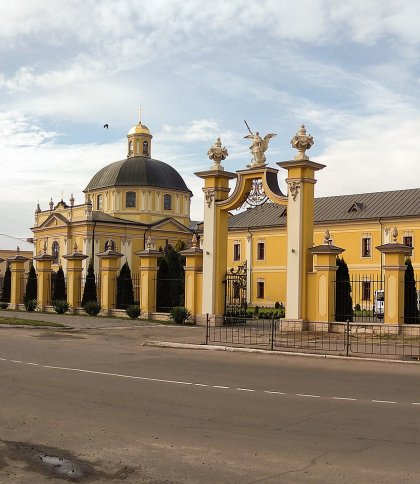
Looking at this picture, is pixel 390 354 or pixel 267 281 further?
pixel 267 281

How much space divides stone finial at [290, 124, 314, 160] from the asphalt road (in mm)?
10483

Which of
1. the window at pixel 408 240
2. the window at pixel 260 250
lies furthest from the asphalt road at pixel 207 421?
the window at pixel 260 250

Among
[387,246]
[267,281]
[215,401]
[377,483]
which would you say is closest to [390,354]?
[387,246]

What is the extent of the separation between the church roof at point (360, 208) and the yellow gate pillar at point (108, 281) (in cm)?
2167

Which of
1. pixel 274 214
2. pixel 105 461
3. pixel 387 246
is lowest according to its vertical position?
pixel 105 461

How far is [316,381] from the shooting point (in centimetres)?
1269

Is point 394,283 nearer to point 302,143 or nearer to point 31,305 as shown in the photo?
point 302,143

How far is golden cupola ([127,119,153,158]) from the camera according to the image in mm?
77188

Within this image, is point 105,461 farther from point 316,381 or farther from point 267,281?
point 267,281

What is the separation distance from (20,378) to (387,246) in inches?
549

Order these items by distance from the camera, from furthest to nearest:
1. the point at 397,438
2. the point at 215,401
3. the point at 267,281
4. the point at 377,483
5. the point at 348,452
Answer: the point at 267,281 → the point at 215,401 → the point at 397,438 → the point at 348,452 → the point at 377,483

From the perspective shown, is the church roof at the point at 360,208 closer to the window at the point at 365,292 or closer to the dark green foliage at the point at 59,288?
the window at the point at 365,292

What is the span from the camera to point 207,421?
8.91m

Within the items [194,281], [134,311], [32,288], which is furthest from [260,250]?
[194,281]
